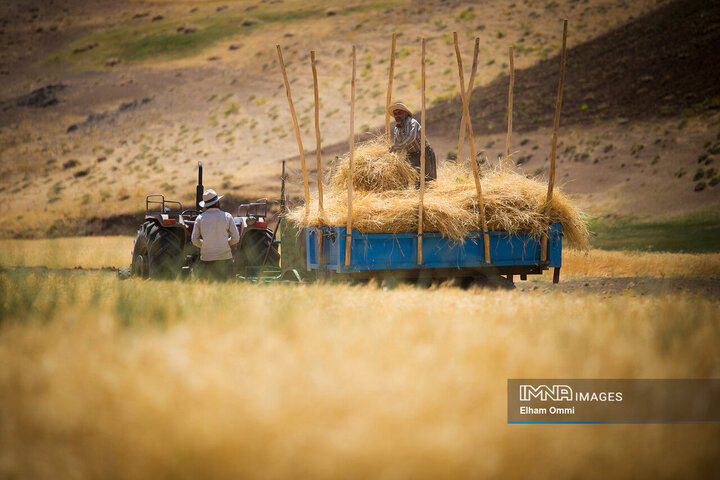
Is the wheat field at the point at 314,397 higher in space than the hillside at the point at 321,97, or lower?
lower

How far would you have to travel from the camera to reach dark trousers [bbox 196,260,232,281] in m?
10.2

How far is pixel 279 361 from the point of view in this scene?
407 cm

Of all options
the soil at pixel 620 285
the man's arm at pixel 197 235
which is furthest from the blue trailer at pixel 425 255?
the soil at pixel 620 285

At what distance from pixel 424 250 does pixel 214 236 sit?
9.35 ft

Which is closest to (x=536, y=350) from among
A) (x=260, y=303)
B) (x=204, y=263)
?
(x=260, y=303)

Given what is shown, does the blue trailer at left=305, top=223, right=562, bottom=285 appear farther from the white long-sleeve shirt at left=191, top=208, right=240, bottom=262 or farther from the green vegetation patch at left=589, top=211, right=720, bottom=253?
the green vegetation patch at left=589, top=211, right=720, bottom=253

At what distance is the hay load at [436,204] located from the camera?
9555 millimetres

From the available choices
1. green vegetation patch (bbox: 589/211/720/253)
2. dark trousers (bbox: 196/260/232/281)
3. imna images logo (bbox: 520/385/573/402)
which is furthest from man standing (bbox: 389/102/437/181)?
green vegetation patch (bbox: 589/211/720/253)

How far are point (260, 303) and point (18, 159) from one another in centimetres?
5743

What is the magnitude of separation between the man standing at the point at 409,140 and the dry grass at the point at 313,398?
573 cm

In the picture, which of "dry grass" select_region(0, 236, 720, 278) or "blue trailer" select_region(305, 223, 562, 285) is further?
"dry grass" select_region(0, 236, 720, 278)

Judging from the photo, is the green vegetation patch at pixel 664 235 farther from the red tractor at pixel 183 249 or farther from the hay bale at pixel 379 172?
the red tractor at pixel 183 249

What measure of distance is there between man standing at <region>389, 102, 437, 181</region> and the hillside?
2225 centimetres

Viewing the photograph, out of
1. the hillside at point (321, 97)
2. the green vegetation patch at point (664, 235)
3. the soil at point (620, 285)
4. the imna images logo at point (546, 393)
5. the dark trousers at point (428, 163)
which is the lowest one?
the imna images logo at point (546, 393)
